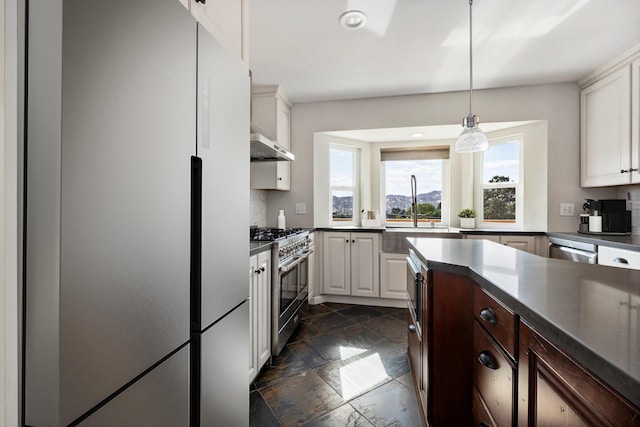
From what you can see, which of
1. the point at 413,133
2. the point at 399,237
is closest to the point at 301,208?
the point at 399,237

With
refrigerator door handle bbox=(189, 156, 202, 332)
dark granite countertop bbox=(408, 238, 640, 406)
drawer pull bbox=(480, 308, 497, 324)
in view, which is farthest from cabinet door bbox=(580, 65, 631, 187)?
refrigerator door handle bbox=(189, 156, 202, 332)

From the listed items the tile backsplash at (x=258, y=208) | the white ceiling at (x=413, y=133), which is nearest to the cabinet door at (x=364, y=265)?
the tile backsplash at (x=258, y=208)

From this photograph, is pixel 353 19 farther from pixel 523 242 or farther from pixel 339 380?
pixel 523 242

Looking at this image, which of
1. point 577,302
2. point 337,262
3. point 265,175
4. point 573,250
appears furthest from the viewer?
point 337,262

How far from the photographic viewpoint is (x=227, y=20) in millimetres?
1279

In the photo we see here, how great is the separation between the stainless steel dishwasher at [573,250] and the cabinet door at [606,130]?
0.64m

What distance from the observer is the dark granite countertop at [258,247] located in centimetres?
176

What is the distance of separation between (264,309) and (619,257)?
2.63m

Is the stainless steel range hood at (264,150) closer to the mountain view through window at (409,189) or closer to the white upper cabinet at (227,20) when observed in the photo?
the white upper cabinet at (227,20)

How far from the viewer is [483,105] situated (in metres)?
3.24

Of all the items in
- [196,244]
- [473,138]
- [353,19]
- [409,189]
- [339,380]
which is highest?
[353,19]

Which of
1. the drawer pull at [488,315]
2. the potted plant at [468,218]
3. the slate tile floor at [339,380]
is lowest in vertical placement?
the slate tile floor at [339,380]

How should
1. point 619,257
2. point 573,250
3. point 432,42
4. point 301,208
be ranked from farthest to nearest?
point 301,208, point 573,250, point 432,42, point 619,257

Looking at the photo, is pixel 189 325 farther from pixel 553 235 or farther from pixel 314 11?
pixel 553 235
